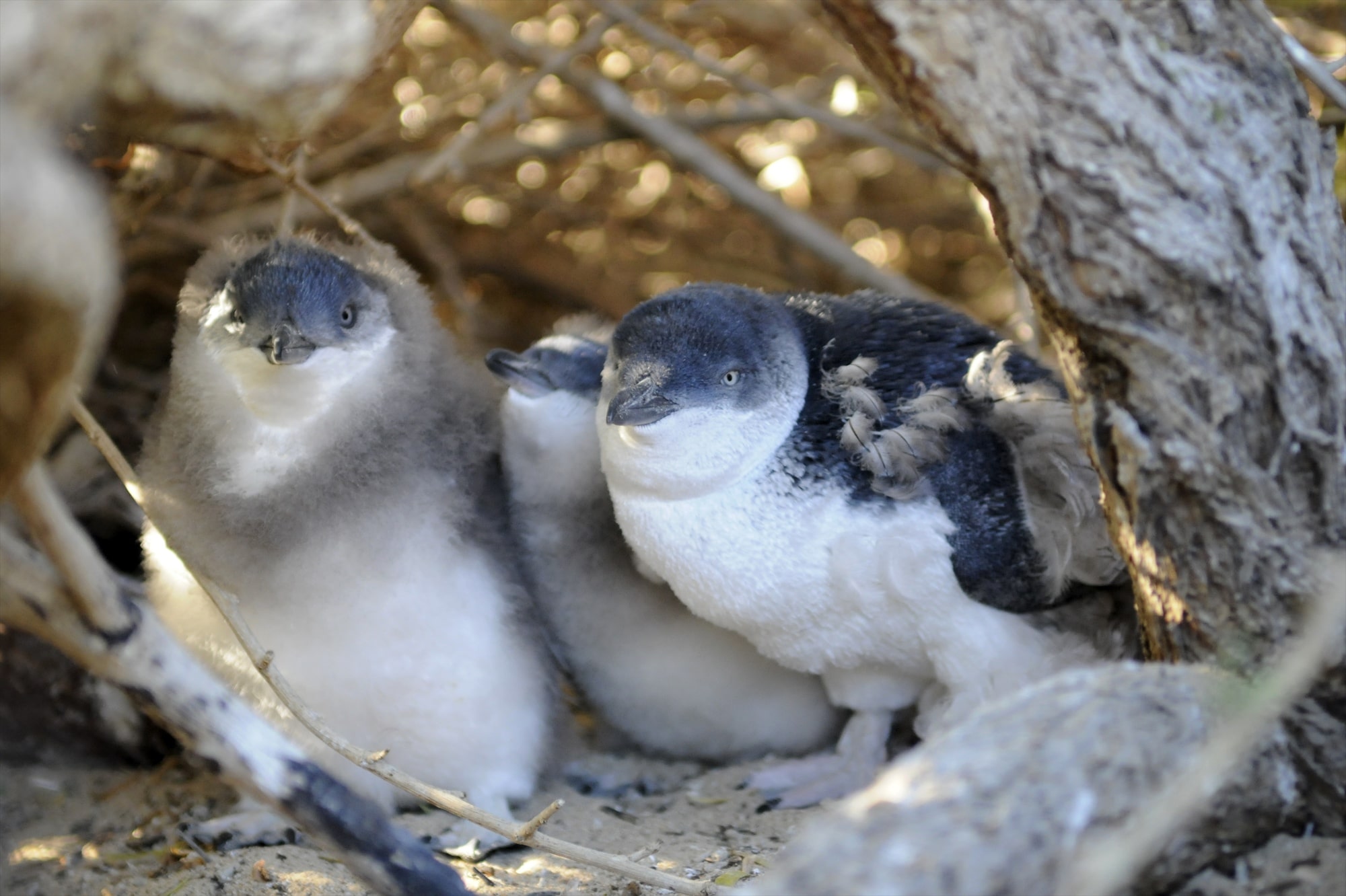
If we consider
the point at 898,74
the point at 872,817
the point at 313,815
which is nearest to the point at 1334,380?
the point at 898,74

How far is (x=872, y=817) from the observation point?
4.55 feet

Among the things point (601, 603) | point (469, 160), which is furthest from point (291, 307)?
point (469, 160)

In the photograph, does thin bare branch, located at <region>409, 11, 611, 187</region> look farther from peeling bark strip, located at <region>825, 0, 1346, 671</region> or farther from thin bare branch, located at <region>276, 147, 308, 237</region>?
peeling bark strip, located at <region>825, 0, 1346, 671</region>

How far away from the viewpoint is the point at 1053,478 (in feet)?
7.59

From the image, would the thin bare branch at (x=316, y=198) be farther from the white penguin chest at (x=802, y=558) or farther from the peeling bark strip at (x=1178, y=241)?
the peeling bark strip at (x=1178, y=241)

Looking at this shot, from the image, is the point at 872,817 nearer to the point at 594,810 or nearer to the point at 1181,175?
the point at 1181,175

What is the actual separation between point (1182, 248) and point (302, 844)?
194 cm

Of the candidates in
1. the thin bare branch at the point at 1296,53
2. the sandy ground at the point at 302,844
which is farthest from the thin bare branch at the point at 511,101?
the thin bare branch at the point at 1296,53

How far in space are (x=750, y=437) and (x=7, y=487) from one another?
1310mm

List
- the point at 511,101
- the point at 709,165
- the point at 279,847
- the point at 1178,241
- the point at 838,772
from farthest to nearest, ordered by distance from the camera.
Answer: the point at 709,165
the point at 511,101
the point at 838,772
the point at 279,847
the point at 1178,241

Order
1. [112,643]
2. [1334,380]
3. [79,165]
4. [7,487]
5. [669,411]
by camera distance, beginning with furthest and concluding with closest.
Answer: [669,411] < [1334,380] < [79,165] < [112,643] < [7,487]

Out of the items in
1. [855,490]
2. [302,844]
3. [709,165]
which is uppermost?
[855,490]

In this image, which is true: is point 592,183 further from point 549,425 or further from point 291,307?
point 291,307

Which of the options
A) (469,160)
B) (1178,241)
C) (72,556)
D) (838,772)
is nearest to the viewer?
(72,556)
